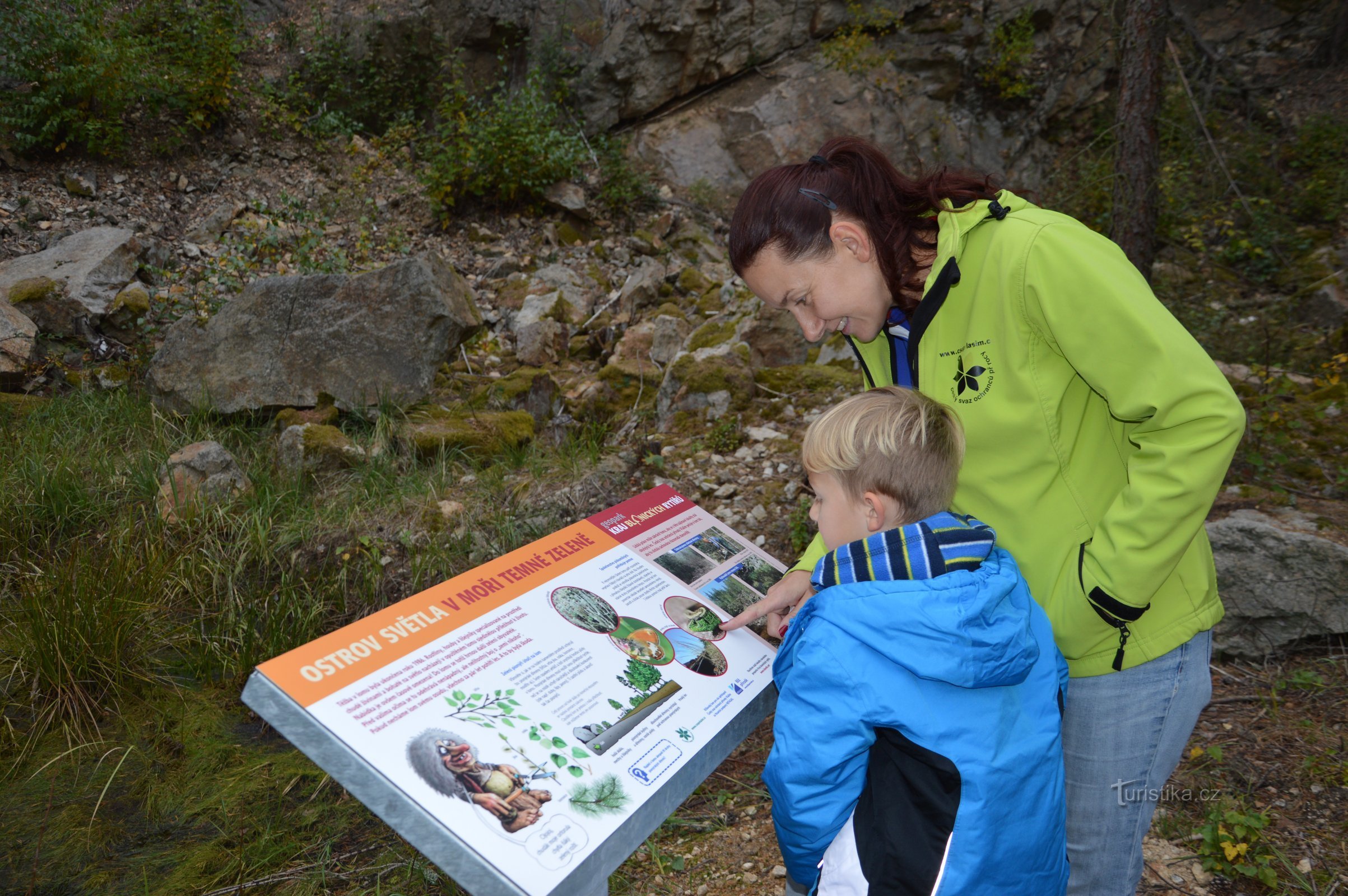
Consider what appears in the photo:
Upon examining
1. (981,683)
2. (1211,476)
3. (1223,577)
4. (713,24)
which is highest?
(713,24)

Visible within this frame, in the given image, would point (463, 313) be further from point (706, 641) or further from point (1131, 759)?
point (1131, 759)

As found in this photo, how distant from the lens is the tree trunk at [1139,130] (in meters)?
3.79

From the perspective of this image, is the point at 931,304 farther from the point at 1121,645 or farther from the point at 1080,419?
the point at 1121,645

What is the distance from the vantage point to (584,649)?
178cm

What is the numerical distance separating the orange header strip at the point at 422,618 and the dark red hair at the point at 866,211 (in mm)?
879

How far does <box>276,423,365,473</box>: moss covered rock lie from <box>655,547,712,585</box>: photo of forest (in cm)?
266

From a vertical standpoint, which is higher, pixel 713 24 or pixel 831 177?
pixel 713 24

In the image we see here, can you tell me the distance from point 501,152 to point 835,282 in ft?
20.8

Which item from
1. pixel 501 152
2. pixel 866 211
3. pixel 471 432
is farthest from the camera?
pixel 501 152

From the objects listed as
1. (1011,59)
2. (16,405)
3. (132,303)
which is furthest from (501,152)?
(1011,59)

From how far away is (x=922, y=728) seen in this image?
136 cm

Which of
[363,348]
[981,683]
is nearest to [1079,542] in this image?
[981,683]

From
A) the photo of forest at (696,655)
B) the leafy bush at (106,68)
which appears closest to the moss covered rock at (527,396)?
the photo of forest at (696,655)

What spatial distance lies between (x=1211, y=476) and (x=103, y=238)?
7.01 meters
